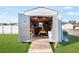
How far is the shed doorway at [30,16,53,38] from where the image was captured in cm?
241

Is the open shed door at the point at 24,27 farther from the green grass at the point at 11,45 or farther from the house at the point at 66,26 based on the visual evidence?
the house at the point at 66,26

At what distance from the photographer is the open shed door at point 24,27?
2.42 m

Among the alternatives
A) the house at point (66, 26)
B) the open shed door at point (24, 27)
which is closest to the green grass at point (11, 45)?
the open shed door at point (24, 27)

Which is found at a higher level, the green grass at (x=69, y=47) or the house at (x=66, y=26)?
the house at (x=66, y=26)

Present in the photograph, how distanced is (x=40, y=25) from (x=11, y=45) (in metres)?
0.43

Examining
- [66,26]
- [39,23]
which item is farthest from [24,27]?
[66,26]

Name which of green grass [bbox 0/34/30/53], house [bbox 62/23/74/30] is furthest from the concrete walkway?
house [bbox 62/23/74/30]

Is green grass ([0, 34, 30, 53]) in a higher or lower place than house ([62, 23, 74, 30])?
lower

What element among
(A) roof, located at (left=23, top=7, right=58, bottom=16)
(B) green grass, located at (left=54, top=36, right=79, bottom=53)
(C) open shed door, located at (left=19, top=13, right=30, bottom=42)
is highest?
(A) roof, located at (left=23, top=7, right=58, bottom=16)

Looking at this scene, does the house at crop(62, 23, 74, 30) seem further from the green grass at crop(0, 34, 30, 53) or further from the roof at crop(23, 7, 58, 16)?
the green grass at crop(0, 34, 30, 53)

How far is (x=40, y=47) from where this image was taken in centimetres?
241

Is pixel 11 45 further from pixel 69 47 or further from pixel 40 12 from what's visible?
pixel 69 47

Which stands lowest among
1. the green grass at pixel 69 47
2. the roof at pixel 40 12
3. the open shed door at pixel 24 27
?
the green grass at pixel 69 47
